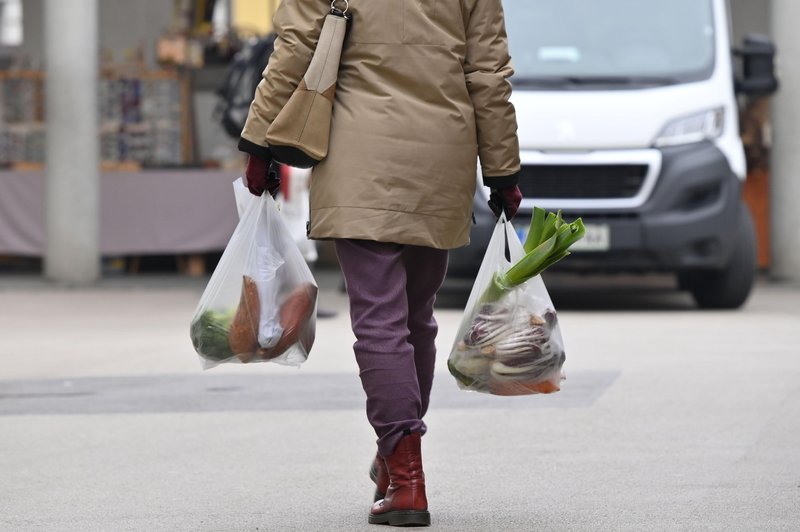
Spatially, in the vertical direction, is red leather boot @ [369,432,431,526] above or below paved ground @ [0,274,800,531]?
above

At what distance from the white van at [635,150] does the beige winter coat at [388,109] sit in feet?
19.8

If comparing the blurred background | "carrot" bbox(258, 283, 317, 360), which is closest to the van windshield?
the blurred background

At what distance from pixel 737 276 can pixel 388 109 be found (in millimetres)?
6929

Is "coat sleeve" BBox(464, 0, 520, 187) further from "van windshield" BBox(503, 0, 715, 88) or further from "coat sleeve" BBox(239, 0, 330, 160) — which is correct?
"van windshield" BBox(503, 0, 715, 88)

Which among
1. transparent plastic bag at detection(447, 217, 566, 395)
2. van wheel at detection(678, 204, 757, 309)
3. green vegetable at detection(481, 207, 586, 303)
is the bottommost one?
van wheel at detection(678, 204, 757, 309)

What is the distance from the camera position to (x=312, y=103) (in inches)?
171

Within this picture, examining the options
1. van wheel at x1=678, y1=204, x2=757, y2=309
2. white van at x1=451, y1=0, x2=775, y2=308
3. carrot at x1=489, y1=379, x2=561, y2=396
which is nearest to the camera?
carrot at x1=489, y1=379, x2=561, y2=396

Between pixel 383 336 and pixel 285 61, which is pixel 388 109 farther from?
pixel 383 336

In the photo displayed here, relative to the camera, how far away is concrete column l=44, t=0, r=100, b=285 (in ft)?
44.0

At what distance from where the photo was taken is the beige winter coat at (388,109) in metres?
4.36

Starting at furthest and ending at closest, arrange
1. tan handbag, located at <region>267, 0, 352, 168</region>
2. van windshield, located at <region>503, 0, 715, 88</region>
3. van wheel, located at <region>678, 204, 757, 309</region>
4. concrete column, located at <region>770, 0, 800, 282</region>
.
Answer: concrete column, located at <region>770, 0, 800, 282</region>, van wheel, located at <region>678, 204, 757, 309</region>, van windshield, located at <region>503, 0, 715, 88</region>, tan handbag, located at <region>267, 0, 352, 168</region>

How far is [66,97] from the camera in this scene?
13391mm

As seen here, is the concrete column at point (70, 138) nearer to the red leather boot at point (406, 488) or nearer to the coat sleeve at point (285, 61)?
the coat sleeve at point (285, 61)

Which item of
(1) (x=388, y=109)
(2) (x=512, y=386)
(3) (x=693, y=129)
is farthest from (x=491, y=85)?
(3) (x=693, y=129)
